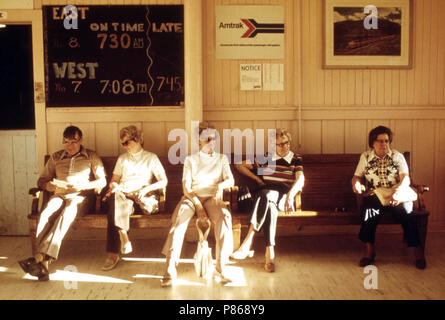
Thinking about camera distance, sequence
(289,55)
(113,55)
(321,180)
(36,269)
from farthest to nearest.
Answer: (289,55)
(113,55)
(321,180)
(36,269)

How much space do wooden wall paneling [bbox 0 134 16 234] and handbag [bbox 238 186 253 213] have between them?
250 centimetres

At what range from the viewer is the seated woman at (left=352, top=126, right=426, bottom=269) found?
3.62 meters

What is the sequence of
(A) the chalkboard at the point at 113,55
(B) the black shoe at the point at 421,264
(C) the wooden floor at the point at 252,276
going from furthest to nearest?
(A) the chalkboard at the point at 113,55 < (B) the black shoe at the point at 421,264 < (C) the wooden floor at the point at 252,276

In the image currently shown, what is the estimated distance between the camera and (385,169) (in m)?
3.86

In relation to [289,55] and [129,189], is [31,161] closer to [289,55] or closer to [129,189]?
[129,189]

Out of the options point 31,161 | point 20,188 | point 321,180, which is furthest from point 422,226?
point 20,188

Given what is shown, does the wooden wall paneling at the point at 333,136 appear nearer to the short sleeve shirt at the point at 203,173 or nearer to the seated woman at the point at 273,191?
the seated woman at the point at 273,191

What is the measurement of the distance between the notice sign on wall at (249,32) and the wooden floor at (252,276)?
1932mm

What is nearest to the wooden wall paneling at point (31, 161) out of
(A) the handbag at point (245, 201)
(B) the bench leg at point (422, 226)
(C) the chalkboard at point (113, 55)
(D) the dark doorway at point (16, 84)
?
(D) the dark doorway at point (16, 84)

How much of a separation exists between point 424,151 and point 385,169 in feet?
3.57

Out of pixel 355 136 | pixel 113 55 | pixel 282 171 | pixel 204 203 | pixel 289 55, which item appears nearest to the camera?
Result: pixel 204 203

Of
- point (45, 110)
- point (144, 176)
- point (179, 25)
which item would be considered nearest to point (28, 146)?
point (45, 110)

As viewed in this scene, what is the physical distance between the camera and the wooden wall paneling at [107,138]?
4.51 meters
